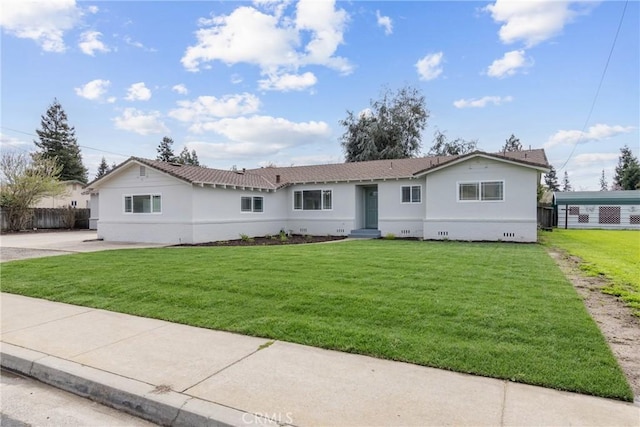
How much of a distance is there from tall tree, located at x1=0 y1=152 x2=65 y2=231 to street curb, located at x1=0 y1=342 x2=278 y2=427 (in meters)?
27.5

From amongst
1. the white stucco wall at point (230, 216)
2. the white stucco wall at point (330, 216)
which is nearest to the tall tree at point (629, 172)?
the white stucco wall at point (330, 216)

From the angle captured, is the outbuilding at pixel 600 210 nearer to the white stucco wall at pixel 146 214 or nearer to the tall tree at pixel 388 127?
the tall tree at pixel 388 127

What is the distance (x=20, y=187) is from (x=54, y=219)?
380 centimetres

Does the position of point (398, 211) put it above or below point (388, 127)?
below

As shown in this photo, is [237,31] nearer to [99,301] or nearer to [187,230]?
[187,230]

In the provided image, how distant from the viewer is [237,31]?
14.2 m

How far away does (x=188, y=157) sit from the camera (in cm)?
5478

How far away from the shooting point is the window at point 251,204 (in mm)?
19172

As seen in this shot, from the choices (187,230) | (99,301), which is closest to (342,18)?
(187,230)

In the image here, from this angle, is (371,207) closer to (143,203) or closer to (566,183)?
(143,203)

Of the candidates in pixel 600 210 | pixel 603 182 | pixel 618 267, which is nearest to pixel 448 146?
pixel 600 210

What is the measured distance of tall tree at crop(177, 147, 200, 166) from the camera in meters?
54.2

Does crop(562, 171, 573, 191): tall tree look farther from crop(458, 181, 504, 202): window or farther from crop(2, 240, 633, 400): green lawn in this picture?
crop(2, 240, 633, 400): green lawn

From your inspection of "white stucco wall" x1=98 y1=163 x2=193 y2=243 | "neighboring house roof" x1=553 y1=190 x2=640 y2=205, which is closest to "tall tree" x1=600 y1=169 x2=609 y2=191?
"neighboring house roof" x1=553 y1=190 x2=640 y2=205
